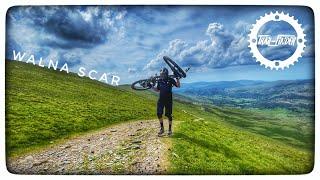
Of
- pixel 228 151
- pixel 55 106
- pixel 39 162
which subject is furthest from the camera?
pixel 55 106

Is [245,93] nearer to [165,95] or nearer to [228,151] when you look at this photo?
[228,151]

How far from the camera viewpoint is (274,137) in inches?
326

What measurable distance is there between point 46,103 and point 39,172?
1.03 meters

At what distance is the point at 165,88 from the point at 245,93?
1211mm

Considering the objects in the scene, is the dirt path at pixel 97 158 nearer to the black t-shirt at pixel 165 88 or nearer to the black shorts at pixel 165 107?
the black shorts at pixel 165 107

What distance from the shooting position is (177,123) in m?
8.31

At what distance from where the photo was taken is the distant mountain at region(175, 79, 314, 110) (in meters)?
8.18

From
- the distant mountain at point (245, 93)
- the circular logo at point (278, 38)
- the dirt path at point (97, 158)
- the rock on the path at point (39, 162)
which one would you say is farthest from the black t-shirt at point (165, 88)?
the rock on the path at point (39, 162)

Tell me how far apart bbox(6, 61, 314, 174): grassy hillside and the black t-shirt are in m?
0.14

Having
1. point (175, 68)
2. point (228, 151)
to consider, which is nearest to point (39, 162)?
point (175, 68)

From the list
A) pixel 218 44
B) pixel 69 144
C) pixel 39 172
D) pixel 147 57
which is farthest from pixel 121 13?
pixel 39 172

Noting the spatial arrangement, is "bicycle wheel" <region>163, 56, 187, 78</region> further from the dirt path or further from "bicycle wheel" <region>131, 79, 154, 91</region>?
the dirt path

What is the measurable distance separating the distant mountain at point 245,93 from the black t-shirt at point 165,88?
0.12 metres
